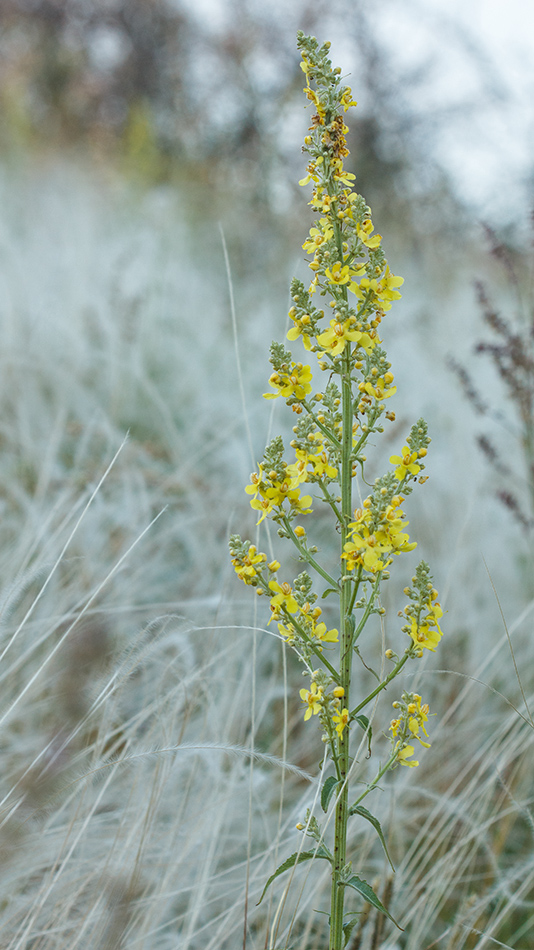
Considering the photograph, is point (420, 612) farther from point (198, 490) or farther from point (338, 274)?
point (198, 490)

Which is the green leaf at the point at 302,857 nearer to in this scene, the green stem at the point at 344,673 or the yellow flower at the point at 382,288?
the green stem at the point at 344,673

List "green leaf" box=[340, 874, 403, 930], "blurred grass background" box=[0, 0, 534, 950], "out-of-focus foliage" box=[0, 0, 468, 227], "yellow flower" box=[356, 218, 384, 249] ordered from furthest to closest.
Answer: "out-of-focus foliage" box=[0, 0, 468, 227] → "blurred grass background" box=[0, 0, 534, 950] → "yellow flower" box=[356, 218, 384, 249] → "green leaf" box=[340, 874, 403, 930]

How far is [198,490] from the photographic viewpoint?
94.8 inches

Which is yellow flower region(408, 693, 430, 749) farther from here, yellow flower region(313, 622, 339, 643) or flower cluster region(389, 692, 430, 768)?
yellow flower region(313, 622, 339, 643)

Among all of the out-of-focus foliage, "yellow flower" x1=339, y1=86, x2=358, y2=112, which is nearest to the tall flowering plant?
"yellow flower" x1=339, y1=86, x2=358, y2=112

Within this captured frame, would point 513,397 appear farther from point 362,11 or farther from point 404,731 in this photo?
point 362,11

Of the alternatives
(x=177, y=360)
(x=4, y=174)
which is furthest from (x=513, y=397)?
(x=4, y=174)

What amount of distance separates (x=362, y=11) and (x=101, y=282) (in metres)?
3.33

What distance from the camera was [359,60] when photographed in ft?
17.4

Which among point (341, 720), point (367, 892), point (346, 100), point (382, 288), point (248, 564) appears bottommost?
point (367, 892)

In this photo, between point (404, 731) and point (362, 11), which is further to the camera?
point (362, 11)

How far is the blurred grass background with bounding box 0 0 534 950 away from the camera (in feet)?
3.92

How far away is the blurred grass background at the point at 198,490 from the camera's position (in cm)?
120

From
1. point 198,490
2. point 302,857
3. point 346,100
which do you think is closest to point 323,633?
point 302,857
